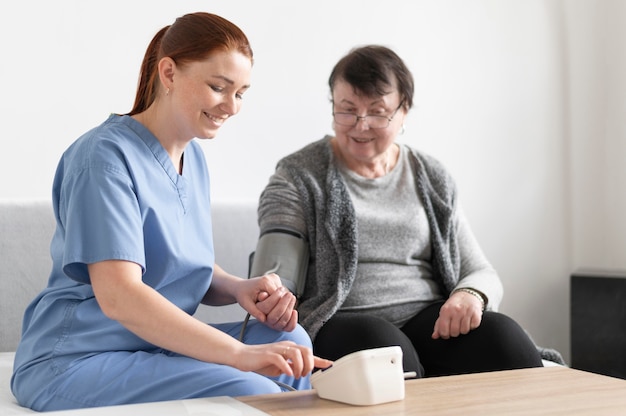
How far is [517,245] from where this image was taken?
3061mm

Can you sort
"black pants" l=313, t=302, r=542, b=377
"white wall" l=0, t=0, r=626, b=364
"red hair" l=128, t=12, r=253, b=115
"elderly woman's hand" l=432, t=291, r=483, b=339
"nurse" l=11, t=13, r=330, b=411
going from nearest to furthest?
"nurse" l=11, t=13, r=330, b=411, "red hair" l=128, t=12, r=253, b=115, "black pants" l=313, t=302, r=542, b=377, "elderly woman's hand" l=432, t=291, r=483, b=339, "white wall" l=0, t=0, r=626, b=364

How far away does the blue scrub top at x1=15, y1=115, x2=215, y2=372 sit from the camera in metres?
1.28

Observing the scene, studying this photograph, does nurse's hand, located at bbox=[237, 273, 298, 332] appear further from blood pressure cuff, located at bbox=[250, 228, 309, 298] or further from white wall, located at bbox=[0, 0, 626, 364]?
white wall, located at bbox=[0, 0, 626, 364]

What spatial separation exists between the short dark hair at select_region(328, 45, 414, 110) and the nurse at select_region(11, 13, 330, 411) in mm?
547

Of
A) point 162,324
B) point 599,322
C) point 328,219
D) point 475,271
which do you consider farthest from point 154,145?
point 599,322

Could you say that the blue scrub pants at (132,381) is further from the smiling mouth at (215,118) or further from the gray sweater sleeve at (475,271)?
the gray sweater sleeve at (475,271)

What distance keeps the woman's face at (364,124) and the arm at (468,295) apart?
27 cm

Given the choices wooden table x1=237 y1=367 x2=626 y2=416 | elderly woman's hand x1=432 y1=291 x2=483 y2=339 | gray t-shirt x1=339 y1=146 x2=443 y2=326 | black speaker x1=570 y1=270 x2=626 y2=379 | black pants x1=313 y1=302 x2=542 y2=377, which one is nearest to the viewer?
wooden table x1=237 y1=367 x2=626 y2=416

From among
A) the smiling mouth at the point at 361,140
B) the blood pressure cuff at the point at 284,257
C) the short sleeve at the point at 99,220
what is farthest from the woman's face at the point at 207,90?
the smiling mouth at the point at 361,140

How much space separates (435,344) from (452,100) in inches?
47.4

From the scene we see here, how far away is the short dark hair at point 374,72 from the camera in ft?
6.55

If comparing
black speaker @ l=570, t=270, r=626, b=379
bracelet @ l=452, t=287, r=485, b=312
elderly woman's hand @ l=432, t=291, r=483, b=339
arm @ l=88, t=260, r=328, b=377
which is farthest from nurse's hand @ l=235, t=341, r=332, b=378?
black speaker @ l=570, t=270, r=626, b=379

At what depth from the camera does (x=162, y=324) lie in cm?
124

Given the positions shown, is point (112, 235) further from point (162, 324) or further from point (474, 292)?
point (474, 292)
